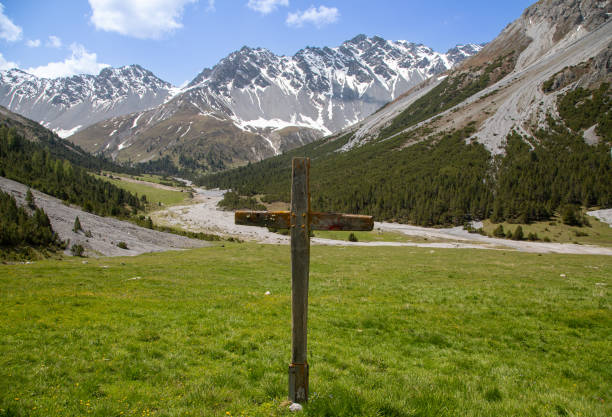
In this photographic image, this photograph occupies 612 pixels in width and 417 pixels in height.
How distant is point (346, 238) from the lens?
282ft

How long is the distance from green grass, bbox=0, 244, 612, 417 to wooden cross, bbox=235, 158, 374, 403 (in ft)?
2.13

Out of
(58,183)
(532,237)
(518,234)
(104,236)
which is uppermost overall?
(58,183)

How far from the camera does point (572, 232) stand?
77.0 m

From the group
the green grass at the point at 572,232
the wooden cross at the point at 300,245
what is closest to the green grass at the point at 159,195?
the green grass at the point at 572,232

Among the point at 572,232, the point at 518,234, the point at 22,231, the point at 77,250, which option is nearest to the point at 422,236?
the point at 518,234

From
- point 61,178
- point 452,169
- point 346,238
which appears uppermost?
point 452,169

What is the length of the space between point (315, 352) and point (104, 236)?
162ft

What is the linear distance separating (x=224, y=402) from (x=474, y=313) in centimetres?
1164

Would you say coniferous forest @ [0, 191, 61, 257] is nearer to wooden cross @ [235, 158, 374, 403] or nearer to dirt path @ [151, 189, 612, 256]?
wooden cross @ [235, 158, 374, 403]

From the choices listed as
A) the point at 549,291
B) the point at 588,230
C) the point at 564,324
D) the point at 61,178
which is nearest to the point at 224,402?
the point at 564,324

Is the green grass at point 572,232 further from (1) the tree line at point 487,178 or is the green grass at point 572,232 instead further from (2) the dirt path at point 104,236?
(2) the dirt path at point 104,236

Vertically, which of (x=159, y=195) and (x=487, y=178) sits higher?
(x=487, y=178)

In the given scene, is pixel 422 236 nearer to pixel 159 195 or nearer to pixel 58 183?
pixel 58 183

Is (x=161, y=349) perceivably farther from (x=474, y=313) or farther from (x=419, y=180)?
(x=419, y=180)
